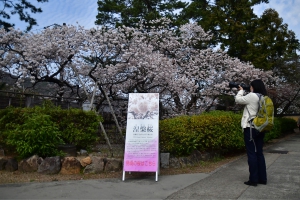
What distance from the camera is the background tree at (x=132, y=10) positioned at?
17828 mm

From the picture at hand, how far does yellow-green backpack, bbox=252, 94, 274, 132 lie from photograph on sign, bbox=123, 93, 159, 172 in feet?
6.64

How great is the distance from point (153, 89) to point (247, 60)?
18.1 feet

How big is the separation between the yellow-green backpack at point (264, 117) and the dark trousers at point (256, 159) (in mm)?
131

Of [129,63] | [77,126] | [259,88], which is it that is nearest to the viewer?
[259,88]

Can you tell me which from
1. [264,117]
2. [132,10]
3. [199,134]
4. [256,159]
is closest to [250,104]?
[264,117]

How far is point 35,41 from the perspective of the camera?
39.8 feet

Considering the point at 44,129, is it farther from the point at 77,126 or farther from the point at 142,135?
the point at 142,135

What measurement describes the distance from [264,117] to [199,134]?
2.30 meters

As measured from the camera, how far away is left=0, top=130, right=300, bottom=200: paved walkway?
491cm

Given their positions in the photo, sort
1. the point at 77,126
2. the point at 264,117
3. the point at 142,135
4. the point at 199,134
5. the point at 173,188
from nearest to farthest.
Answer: the point at 264,117
the point at 173,188
the point at 142,135
the point at 77,126
the point at 199,134

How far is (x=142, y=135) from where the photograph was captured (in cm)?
621

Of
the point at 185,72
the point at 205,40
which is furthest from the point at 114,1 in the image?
the point at 185,72

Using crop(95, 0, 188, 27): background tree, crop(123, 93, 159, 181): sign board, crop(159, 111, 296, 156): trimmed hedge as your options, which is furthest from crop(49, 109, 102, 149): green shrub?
crop(95, 0, 188, 27): background tree

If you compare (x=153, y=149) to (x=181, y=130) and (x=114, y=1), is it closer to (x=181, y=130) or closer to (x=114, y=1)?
(x=181, y=130)
